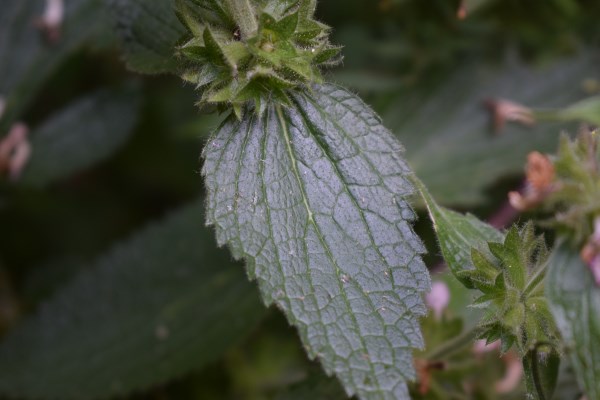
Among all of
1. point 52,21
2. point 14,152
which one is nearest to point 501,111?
point 52,21

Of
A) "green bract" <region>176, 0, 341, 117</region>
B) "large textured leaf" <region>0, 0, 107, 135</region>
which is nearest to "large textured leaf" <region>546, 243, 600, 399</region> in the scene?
"green bract" <region>176, 0, 341, 117</region>

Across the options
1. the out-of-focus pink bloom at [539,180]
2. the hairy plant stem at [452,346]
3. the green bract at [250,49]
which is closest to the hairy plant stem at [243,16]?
the green bract at [250,49]

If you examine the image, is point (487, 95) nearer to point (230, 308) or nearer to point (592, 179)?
point (230, 308)

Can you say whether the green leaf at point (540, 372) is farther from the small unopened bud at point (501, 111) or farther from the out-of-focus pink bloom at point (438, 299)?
the small unopened bud at point (501, 111)

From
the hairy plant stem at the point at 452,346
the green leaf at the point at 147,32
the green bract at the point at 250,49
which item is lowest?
the hairy plant stem at the point at 452,346

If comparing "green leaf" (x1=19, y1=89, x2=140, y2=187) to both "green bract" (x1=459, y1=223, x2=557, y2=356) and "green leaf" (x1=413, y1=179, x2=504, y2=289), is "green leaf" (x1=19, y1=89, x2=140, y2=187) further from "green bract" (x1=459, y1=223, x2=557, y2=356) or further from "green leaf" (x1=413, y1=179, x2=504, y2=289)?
"green bract" (x1=459, y1=223, x2=557, y2=356)

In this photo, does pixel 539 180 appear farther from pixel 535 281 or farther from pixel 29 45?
pixel 29 45

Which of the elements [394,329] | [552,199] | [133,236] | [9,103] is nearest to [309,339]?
[394,329]
